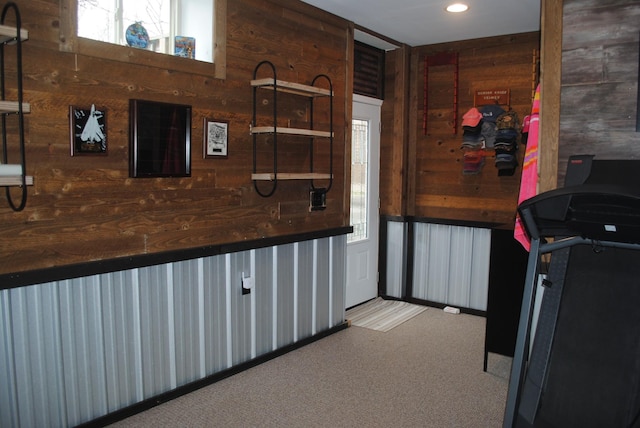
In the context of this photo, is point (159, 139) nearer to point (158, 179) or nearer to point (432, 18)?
point (158, 179)

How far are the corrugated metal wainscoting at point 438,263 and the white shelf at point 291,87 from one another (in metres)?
2.02

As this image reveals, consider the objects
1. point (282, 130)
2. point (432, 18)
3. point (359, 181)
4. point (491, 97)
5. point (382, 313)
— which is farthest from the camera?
point (359, 181)

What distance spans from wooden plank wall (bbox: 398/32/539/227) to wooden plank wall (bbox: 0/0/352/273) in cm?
128

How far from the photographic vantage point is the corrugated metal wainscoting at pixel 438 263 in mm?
5211

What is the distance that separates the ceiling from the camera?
4.07 metres

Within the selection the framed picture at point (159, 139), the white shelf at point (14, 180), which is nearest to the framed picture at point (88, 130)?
the framed picture at point (159, 139)

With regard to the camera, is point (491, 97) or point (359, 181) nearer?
point (491, 97)

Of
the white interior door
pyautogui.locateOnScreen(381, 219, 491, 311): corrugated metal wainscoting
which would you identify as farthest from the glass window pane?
pyautogui.locateOnScreen(381, 219, 491, 311): corrugated metal wainscoting

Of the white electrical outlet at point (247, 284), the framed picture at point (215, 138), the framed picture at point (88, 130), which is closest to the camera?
the framed picture at point (88, 130)

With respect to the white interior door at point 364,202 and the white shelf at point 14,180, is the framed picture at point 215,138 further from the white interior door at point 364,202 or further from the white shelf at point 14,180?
the white interior door at point 364,202

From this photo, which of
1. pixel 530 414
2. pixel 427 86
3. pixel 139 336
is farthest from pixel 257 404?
pixel 427 86

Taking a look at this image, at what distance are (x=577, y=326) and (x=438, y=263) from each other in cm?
307

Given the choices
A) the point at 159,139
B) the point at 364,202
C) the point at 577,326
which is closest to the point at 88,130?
the point at 159,139

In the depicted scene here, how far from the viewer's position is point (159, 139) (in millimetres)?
3066
